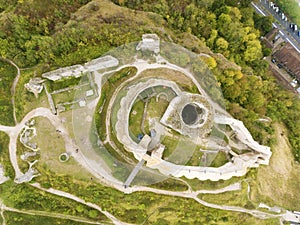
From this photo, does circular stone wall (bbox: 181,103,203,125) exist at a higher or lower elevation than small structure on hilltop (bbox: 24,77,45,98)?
higher

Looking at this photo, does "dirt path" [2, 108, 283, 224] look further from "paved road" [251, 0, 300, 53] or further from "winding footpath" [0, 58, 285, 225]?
"paved road" [251, 0, 300, 53]

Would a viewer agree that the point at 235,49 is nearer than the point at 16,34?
No

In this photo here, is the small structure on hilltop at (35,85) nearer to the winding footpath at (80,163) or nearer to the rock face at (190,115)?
the winding footpath at (80,163)

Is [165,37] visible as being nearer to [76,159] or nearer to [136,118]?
[136,118]

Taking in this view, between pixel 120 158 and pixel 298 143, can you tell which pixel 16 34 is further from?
pixel 298 143

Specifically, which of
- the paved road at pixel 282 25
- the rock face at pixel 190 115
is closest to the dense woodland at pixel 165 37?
the rock face at pixel 190 115

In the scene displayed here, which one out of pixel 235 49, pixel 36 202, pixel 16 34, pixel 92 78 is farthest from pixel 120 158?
pixel 235 49

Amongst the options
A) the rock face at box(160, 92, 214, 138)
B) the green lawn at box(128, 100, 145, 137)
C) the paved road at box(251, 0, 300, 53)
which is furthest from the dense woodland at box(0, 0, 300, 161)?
the green lawn at box(128, 100, 145, 137)
